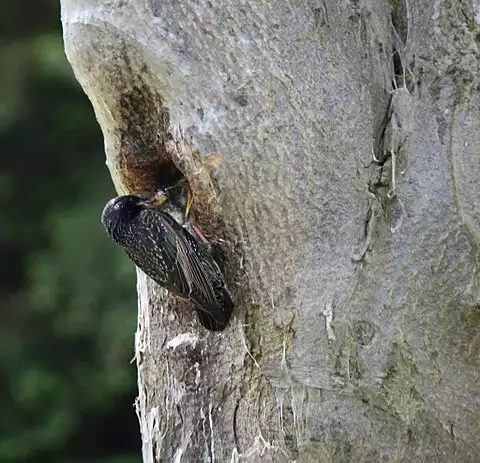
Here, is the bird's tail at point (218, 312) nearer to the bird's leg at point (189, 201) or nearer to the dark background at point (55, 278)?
the bird's leg at point (189, 201)

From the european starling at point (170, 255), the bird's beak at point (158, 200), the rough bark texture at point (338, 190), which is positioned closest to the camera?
the rough bark texture at point (338, 190)

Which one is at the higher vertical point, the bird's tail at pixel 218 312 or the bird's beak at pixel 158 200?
the bird's beak at pixel 158 200

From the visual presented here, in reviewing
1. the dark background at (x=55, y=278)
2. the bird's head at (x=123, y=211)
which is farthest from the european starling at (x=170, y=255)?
the dark background at (x=55, y=278)

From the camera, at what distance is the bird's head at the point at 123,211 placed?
2.37 m

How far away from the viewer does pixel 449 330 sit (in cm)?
207

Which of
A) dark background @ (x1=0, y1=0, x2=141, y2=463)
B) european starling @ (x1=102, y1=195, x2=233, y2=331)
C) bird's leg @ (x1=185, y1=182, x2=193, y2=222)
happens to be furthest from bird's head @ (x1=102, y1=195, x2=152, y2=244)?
dark background @ (x1=0, y1=0, x2=141, y2=463)

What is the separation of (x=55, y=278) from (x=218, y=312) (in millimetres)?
3309

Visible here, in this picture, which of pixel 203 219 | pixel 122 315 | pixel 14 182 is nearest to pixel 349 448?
pixel 203 219

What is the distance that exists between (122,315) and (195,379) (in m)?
2.93

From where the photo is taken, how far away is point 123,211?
2385 mm

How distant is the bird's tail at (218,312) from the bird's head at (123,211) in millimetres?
303

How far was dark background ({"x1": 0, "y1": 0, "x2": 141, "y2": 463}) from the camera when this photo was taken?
5.31 metres

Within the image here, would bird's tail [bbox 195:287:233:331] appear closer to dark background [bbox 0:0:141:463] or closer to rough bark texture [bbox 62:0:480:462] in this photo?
rough bark texture [bbox 62:0:480:462]

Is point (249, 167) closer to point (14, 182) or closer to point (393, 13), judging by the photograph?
point (393, 13)
